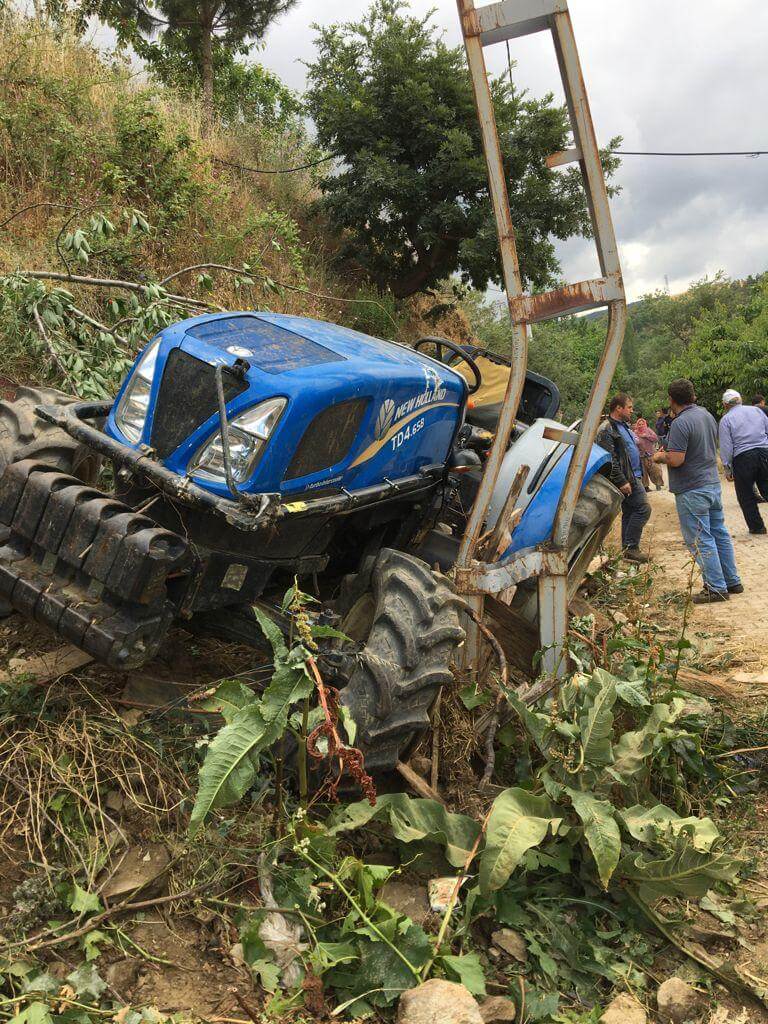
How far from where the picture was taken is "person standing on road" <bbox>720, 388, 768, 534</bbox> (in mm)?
8789

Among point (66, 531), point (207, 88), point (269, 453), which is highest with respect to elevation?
point (207, 88)

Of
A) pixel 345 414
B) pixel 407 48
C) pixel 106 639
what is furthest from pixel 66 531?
pixel 407 48

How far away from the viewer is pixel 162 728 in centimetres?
316

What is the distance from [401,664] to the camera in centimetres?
305

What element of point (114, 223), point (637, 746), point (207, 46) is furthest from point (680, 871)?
point (207, 46)

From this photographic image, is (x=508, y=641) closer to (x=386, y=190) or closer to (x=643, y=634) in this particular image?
(x=643, y=634)

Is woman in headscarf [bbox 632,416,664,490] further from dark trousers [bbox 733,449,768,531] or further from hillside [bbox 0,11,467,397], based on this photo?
hillside [bbox 0,11,467,397]

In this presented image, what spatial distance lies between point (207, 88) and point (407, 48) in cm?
410

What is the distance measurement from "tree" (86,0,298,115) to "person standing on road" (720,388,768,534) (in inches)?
456

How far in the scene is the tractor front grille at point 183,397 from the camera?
10.4ft

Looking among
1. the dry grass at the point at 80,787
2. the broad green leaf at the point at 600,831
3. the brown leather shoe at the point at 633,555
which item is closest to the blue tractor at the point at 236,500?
the dry grass at the point at 80,787

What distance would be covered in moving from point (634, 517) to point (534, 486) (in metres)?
4.01

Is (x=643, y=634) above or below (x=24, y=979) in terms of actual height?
above

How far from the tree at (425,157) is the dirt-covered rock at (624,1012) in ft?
40.4
